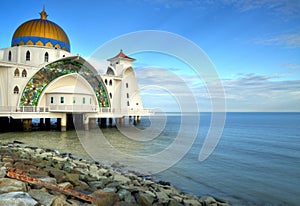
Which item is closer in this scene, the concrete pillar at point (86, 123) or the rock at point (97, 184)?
the rock at point (97, 184)

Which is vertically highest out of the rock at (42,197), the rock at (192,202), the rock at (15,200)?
the rock at (15,200)

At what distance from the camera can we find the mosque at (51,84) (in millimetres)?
21328

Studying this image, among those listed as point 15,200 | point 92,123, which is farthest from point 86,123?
point 15,200

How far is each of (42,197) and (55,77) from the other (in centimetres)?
2069

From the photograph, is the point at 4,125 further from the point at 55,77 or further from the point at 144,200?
the point at 144,200

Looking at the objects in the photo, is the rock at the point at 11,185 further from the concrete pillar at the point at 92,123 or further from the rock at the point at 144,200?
the concrete pillar at the point at 92,123

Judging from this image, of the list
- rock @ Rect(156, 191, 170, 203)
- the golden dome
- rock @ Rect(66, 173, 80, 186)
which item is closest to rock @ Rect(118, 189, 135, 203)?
rock @ Rect(156, 191, 170, 203)

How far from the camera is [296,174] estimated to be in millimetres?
11898

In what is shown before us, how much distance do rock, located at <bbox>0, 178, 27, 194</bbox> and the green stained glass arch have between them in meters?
18.9

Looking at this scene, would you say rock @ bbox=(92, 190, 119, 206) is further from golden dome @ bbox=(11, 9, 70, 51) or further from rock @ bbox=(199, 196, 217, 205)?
golden dome @ bbox=(11, 9, 70, 51)

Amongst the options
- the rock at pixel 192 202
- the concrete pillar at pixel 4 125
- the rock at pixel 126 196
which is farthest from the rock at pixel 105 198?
the concrete pillar at pixel 4 125

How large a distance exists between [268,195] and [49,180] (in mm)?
7444

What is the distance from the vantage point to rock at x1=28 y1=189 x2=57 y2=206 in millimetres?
4273

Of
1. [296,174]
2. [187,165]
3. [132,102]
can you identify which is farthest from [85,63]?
[296,174]
